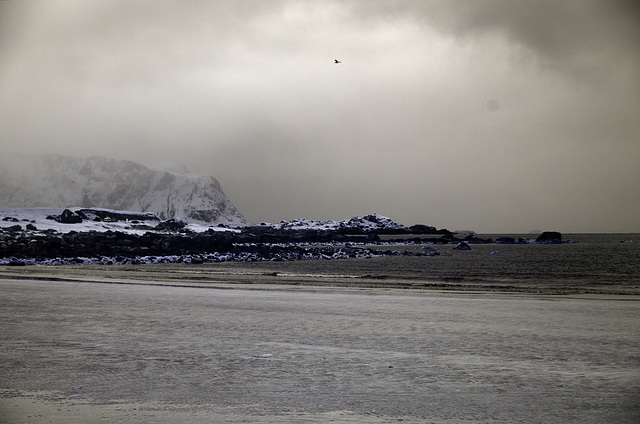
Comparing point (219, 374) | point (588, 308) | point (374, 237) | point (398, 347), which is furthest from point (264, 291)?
point (374, 237)

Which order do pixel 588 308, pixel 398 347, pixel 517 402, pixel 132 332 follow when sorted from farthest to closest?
pixel 588 308 < pixel 132 332 < pixel 398 347 < pixel 517 402

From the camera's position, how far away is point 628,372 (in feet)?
35.3

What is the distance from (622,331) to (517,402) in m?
9.14

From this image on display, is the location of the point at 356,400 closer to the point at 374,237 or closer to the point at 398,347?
the point at 398,347

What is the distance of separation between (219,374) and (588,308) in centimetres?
1707

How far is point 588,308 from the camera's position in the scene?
22.7 m

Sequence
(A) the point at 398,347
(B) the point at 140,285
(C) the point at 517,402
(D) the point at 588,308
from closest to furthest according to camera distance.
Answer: (C) the point at 517,402 → (A) the point at 398,347 → (D) the point at 588,308 → (B) the point at 140,285

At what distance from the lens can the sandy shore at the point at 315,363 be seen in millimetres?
8227

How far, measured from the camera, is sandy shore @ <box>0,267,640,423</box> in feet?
27.0

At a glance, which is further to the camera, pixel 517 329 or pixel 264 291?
pixel 264 291

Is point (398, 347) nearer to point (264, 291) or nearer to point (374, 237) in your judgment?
point (264, 291)

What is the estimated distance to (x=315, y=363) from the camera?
452 inches

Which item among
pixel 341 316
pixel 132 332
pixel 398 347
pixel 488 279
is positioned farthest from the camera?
pixel 488 279

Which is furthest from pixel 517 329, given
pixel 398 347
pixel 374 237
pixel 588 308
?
pixel 374 237
